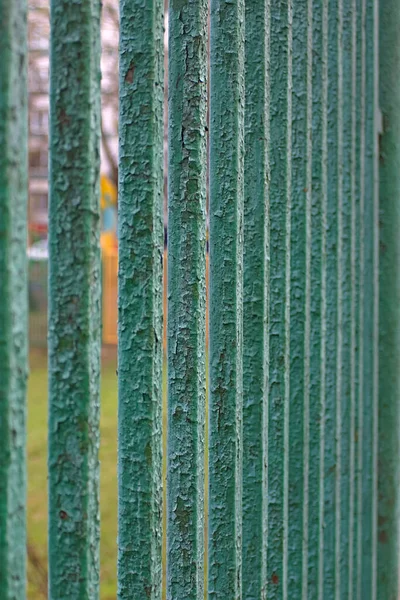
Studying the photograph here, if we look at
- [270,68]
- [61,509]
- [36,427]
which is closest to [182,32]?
[270,68]

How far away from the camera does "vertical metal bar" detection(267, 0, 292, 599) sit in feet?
4.51

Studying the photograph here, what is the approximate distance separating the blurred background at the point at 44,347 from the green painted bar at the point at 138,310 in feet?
1.17

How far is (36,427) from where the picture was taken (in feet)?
27.0

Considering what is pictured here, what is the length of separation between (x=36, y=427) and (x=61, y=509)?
25.1ft

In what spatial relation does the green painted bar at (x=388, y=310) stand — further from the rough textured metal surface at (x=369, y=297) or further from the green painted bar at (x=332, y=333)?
the green painted bar at (x=332, y=333)

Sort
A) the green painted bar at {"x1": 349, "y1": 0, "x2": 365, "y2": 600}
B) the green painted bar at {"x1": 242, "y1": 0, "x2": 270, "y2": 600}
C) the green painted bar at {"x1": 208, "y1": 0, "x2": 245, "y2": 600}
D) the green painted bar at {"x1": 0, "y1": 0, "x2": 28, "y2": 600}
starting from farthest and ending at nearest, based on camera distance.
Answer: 1. the green painted bar at {"x1": 349, "y1": 0, "x2": 365, "y2": 600}
2. the green painted bar at {"x1": 242, "y1": 0, "x2": 270, "y2": 600}
3. the green painted bar at {"x1": 208, "y1": 0, "x2": 245, "y2": 600}
4. the green painted bar at {"x1": 0, "y1": 0, "x2": 28, "y2": 600}

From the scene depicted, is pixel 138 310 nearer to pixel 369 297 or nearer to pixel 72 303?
pixel 72 303

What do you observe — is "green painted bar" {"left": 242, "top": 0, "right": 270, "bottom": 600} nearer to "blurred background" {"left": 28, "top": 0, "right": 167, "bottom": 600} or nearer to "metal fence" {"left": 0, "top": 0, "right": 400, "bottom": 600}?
"metal fence" {"left": 0, "top": 0, "right": 400, "bottom": 600}

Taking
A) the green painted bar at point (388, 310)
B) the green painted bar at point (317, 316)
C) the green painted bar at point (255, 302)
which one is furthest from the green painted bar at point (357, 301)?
the green painted bar at point (255, 302)

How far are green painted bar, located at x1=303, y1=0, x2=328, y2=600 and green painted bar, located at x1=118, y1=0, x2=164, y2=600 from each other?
659mm

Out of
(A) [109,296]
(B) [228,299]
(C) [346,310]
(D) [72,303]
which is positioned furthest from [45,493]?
(A) [109,296]

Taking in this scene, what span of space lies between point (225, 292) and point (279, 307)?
24cm

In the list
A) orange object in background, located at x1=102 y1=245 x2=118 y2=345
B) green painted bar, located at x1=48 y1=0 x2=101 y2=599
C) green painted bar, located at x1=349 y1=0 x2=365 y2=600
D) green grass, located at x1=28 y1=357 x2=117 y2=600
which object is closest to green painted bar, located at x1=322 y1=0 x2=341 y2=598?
green painted bar, located at x1=349 y1=0 x2=365 y2=600

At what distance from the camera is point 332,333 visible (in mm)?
1690
